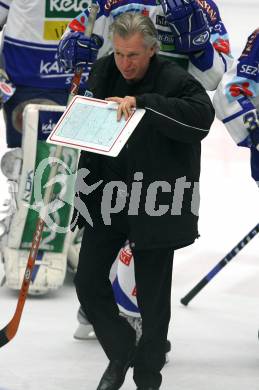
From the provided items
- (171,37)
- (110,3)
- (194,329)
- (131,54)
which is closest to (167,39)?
(171,37)

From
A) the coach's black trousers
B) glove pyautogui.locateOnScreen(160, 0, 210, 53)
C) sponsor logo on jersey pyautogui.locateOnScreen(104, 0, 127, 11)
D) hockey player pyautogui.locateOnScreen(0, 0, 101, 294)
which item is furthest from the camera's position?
hockey player pyautogui.locateOnScreen(0, 0, 101, 294)

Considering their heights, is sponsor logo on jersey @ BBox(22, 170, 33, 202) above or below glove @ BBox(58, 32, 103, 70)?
below

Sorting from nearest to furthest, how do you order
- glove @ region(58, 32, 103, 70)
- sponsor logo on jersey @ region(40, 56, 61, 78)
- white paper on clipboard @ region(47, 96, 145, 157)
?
white paper on clipboard @ region(47, 96, 145, 157) → glove @ region(58, 32, 103, 70) → sponsor logo on jersey @ region(40, 56, 61, 78)

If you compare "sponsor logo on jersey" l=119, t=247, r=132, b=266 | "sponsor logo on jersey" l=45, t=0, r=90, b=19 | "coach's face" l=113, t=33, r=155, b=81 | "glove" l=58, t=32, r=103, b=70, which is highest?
"coach's face" l=113, t=33, r=155, b=81

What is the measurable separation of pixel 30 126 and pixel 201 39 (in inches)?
35.8

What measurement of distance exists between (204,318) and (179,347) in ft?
1.13

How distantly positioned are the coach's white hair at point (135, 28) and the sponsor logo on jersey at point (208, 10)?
2.72ft

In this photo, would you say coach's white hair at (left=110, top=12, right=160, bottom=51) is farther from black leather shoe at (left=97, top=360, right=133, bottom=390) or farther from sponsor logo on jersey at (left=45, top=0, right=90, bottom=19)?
sponsor logo on jersey at (left=45, top=0, right=90, bottom=19)

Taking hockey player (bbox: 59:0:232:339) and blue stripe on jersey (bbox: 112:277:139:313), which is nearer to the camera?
hockey player (bbox: 59:0:232:339)

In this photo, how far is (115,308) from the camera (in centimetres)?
335

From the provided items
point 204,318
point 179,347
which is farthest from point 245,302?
point 179,347

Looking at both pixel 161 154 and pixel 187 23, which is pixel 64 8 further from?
pixel 161 154

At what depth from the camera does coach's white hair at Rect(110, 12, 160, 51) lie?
3.05 m

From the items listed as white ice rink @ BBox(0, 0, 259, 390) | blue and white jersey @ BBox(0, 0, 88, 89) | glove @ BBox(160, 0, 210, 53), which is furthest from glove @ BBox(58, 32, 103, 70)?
white ice rink @ BBox(0, 0, 259, 390)
